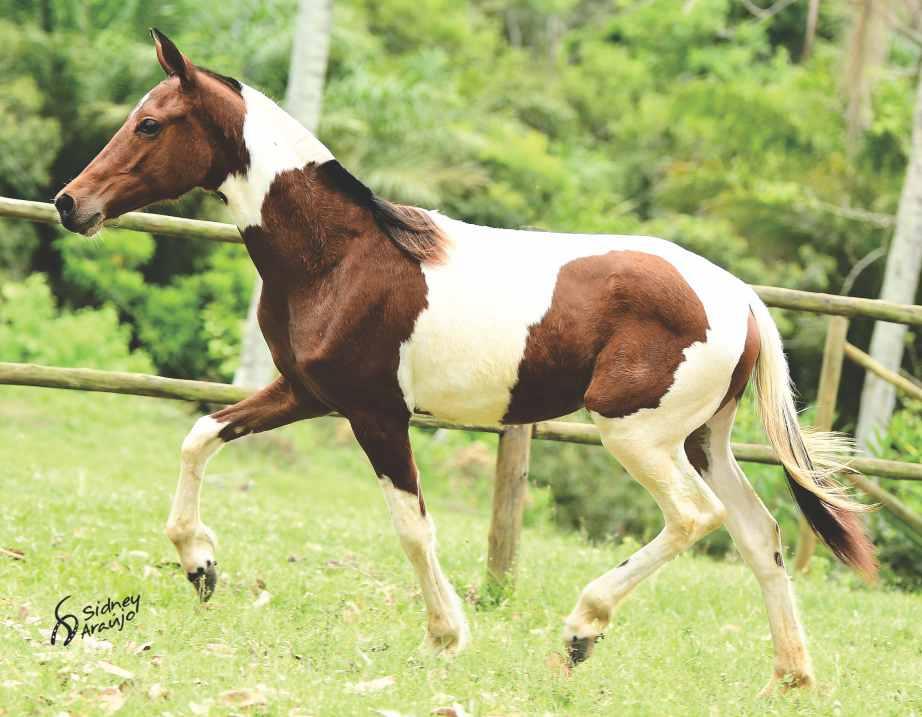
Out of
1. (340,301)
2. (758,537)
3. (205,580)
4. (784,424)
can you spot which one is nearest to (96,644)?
(205,580)

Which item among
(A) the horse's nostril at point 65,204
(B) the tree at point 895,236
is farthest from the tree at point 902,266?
(A) the horse's nostril at point 65,204

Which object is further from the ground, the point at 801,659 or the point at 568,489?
the point at 801,659

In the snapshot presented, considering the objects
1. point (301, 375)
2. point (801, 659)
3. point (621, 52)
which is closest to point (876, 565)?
point (801, 659)

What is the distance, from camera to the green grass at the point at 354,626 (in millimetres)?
3521

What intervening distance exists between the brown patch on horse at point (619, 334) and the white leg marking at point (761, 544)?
46 cm

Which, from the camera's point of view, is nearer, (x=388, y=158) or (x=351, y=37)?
(x=388, y=158)

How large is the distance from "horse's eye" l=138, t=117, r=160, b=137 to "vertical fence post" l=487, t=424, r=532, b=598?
2144 millimetres

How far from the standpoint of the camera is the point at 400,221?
402 cm

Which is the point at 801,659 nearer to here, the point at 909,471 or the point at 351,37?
the point at 909,471

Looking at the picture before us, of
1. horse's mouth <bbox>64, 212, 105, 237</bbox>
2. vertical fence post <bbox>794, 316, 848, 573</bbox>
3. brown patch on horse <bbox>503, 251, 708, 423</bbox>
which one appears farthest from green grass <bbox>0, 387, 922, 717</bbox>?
horse's mouth <bbox>64, 212, 105, 237</bbox>

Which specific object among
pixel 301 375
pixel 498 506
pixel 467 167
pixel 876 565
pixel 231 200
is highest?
pixel 231 200

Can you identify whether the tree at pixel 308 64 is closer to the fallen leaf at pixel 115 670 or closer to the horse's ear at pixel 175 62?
the horse's ear at pixel 175 62

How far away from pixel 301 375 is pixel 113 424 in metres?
→ 7.44

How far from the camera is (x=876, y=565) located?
4234 mm
